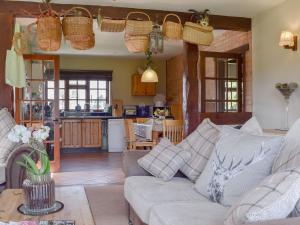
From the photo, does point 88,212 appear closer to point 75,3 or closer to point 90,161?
point 75,3

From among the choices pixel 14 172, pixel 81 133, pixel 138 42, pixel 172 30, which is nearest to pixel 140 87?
pixel 81 133

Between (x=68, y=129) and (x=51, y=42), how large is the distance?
4.88 metres

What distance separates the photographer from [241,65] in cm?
568

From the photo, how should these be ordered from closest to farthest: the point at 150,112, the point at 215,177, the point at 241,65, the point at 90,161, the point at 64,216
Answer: the point at 64,216 → the point at 215,177 → the point at 241,65 → the point at 90,161 → the point at 150,112

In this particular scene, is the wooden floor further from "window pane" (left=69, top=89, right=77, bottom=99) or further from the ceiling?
the ceiling

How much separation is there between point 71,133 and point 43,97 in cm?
274

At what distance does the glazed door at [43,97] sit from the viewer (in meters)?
5.74

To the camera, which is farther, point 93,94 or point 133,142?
point 93,94

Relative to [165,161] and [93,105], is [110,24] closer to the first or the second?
[165,161]

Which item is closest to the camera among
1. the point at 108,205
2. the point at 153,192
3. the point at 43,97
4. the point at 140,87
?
the point at 153,192

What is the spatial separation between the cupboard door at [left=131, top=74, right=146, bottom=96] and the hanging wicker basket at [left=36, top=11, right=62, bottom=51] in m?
5.52

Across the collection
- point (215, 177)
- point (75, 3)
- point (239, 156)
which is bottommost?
point (215, 177)

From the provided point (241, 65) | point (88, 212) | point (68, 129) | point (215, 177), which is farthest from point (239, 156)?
point (68, 129)

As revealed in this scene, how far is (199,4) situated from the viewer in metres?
4.61
